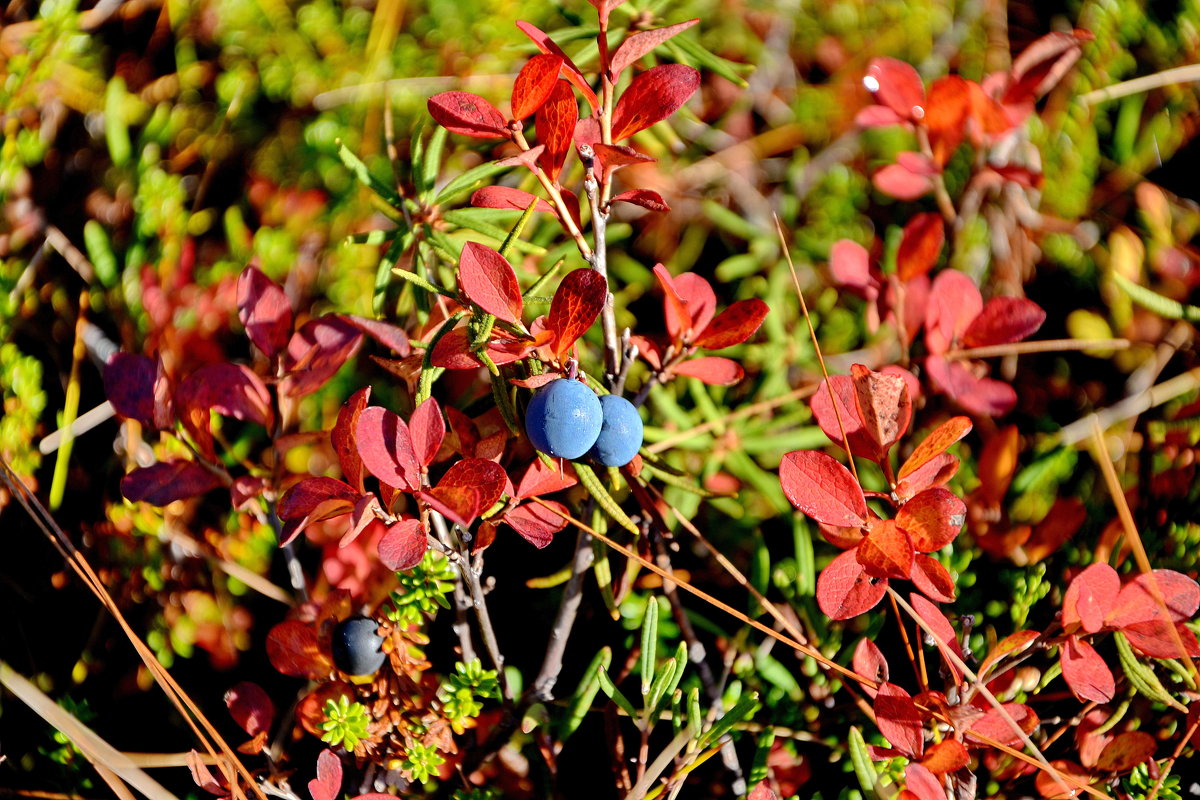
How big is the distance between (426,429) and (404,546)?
12 centimetres

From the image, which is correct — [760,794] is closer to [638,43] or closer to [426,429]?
[426,429]

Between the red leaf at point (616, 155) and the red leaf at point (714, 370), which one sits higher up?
the red leaf at point (616, 155)

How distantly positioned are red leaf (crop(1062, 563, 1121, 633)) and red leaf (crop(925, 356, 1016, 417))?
319 millimetres

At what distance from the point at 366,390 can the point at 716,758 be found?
71cm

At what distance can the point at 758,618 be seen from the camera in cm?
118

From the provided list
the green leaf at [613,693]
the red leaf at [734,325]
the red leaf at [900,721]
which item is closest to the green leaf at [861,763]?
the red leaf at [900,721]

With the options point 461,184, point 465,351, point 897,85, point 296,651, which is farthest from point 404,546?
point 897,85

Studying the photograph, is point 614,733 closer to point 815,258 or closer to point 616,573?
point 616,573

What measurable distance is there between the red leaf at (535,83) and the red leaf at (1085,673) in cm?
81

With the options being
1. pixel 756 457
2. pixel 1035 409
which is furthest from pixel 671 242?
pixel 1035 409

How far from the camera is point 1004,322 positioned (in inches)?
44.6

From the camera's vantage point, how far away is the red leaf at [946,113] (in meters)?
1.23

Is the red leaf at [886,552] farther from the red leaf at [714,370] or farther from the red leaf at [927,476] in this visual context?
the red leaf at [714,370]

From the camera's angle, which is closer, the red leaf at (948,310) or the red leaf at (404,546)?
the red leaf at (404,546)
